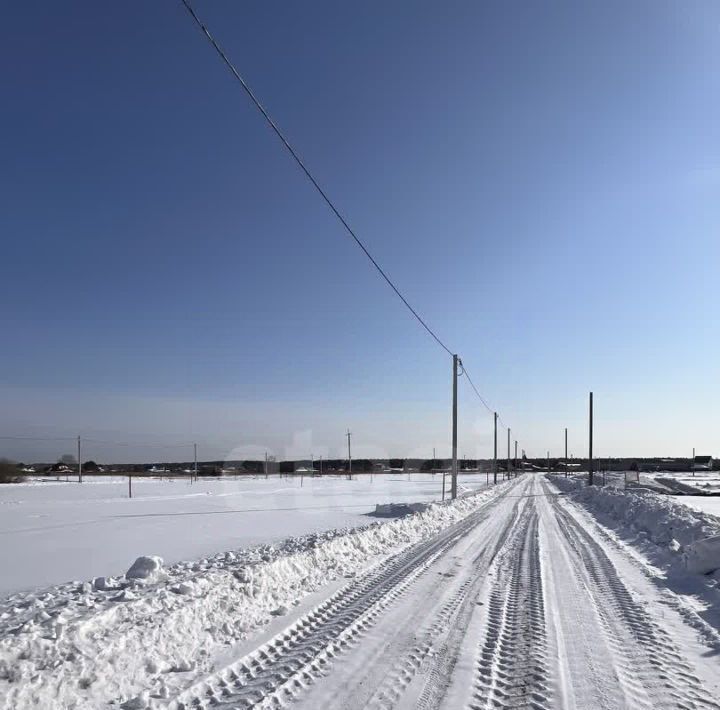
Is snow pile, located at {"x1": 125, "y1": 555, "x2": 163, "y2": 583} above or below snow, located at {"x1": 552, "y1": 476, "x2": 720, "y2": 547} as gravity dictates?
above

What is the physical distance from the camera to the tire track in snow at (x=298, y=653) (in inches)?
187

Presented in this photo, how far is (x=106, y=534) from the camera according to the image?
1648cm

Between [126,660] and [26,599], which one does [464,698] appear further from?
[26,599]

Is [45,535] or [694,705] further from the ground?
[694,705]

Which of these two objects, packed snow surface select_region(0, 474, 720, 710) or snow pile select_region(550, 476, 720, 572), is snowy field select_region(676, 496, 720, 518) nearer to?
snow pile select_region(550, 476, 720, 572)

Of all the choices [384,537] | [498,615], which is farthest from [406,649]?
[384,537]

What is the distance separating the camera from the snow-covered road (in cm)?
477

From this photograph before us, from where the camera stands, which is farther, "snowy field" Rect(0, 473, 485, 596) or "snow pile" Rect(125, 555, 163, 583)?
"snowy field" Rect(0, 473, 485, 596)

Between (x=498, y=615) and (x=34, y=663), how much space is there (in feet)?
16.8

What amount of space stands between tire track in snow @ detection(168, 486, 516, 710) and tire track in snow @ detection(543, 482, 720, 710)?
2.67 meters

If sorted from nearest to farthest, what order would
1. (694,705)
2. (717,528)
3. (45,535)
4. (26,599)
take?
(694,705)
(26,599)
(717,528)
(45,535)

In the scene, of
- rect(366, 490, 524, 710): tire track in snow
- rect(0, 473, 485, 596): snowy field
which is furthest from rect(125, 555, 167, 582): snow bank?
rect(366, 490, 524, 710): tire track in snow

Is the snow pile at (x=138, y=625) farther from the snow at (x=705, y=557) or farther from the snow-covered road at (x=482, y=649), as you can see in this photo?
the snow at (x=705, y=557)

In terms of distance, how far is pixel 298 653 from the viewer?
→ 583 centimetres
